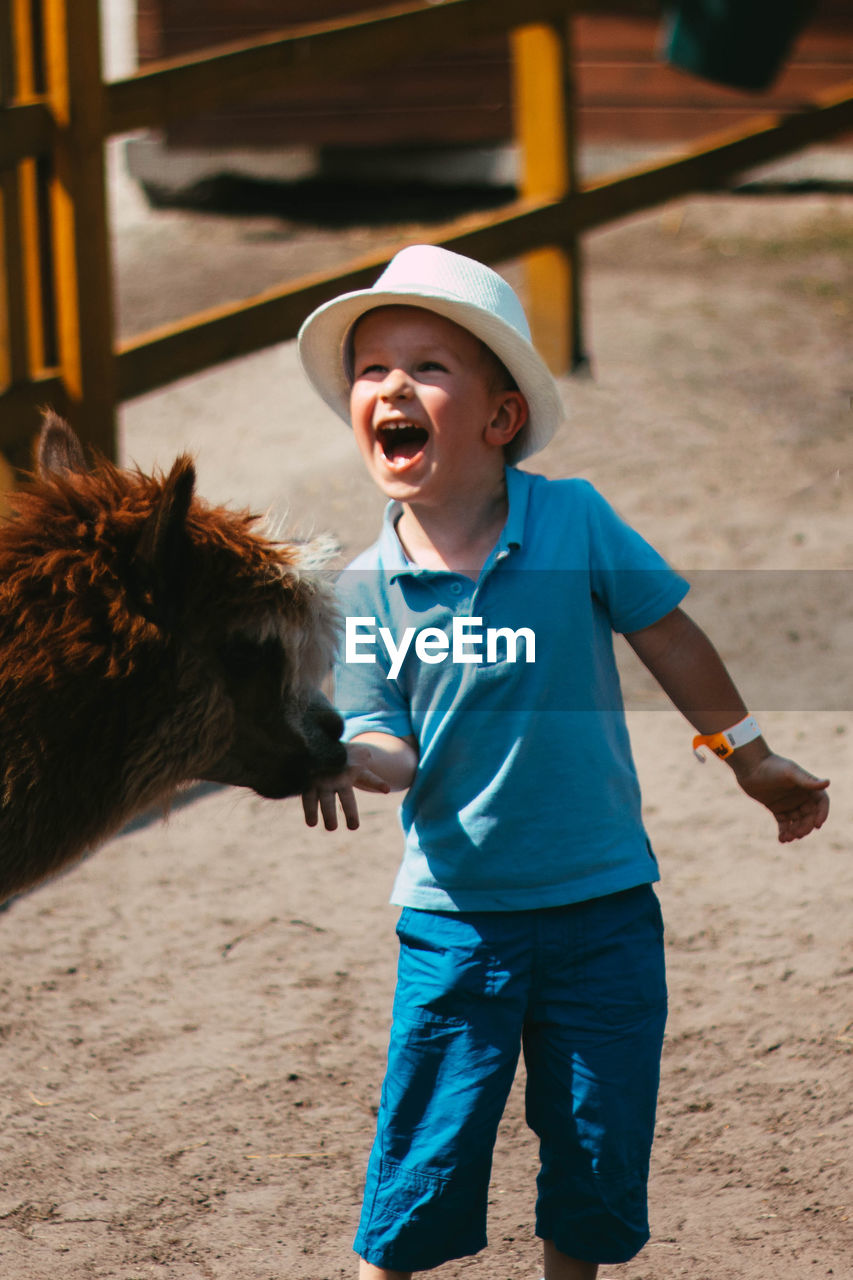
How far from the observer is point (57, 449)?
2717 mm

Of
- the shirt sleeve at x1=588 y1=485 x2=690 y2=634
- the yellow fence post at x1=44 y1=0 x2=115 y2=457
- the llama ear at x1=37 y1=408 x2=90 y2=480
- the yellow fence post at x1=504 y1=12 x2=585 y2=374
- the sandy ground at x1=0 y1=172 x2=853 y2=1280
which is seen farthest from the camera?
the yellow fence post at x1=504 y1=12 x2=585 y2=374

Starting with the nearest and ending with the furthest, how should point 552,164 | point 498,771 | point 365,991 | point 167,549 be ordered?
point 167,549 → point 498,771 → point 365,991 → point 552,164

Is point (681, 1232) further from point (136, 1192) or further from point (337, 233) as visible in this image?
point (337, 233)

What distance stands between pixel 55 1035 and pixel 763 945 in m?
1.78

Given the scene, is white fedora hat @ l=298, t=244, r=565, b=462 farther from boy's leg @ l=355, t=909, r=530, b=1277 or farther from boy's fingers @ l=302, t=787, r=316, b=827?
boy's leg @ l=355, t=909, r=530, b=1277

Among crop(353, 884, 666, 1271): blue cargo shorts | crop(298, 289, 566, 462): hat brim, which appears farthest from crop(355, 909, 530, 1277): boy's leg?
crop(298, 289, 566, 462): hat brim

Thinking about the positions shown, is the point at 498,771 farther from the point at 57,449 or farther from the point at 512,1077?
the point at 57,449

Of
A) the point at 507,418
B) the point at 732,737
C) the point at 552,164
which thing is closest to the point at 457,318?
the point at 507,418

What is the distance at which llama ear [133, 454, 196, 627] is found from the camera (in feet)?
7.66

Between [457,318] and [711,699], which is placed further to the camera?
[711,699]

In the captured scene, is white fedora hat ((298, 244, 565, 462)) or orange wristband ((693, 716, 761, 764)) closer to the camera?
white fedora hat ((298, 244, 565, 462))

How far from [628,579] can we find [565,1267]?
1.13 metres

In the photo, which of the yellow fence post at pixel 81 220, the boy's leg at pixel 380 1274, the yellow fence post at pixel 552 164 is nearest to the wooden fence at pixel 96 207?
the yellow fence post at pixel 81 220

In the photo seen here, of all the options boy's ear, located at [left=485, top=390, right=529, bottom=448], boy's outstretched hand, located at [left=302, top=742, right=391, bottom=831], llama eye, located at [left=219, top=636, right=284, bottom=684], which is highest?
boy's ear, located at [left=485, top=390, right=529, bottom=448]
